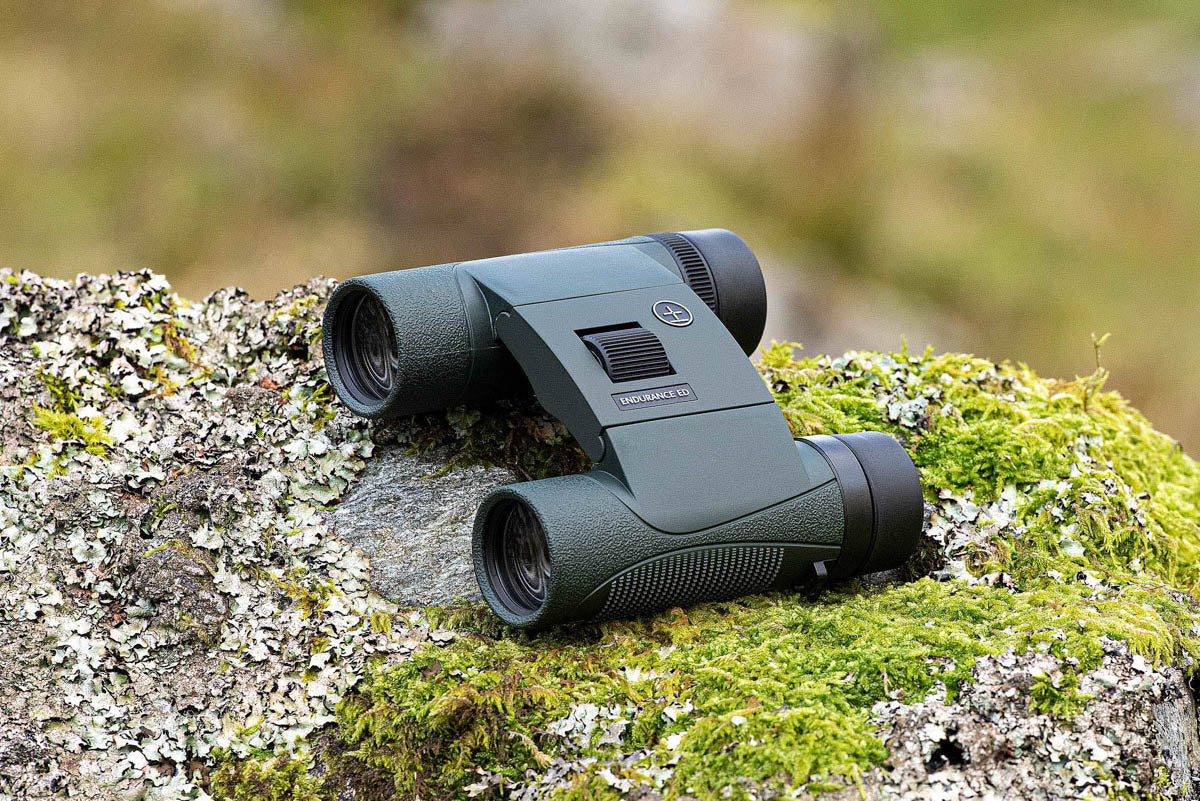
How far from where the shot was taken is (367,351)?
143 inches

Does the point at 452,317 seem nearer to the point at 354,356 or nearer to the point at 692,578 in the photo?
the point at 354,356

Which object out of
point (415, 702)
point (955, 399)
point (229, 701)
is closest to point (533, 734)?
point (415, 702)

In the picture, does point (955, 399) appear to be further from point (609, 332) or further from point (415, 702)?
point (415, 702)

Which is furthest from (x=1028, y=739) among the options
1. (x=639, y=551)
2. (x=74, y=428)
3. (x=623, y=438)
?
(x=74, y=428)

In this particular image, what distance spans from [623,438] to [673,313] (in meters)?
0.53

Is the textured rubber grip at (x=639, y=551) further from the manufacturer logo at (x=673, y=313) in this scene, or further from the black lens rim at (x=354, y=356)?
the black lens rim at (x=354, y=356)

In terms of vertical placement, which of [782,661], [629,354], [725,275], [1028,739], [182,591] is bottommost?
[1028,739]

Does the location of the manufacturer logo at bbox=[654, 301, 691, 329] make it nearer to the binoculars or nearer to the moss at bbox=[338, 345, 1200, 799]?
the binoculars

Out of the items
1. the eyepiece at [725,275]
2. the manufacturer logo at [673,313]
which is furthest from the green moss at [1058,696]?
the eyepiece at [725,275]

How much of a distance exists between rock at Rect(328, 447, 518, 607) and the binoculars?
20cm

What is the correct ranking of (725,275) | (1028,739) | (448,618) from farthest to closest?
1. (725,275)
2. (448,618)
3. (1028,739)

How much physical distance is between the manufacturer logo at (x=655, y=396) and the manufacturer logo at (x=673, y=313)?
0.25 m

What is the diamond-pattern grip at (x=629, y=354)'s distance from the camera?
125 inches

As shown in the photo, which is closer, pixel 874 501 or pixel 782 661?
pixel 782 661
